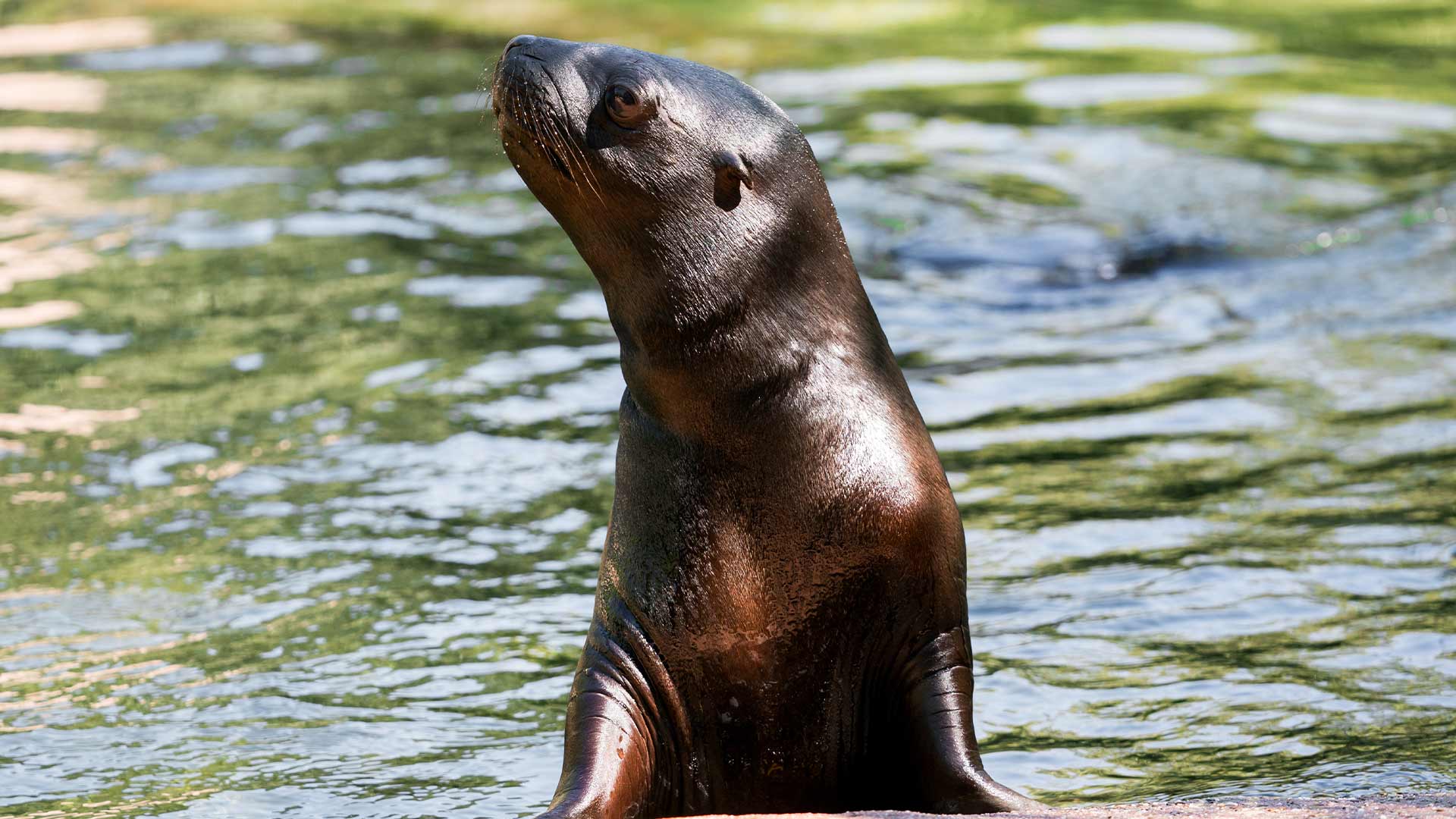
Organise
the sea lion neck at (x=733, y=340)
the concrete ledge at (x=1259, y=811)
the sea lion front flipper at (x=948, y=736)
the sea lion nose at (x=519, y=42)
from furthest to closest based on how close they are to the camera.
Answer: the sea lion nose at (x=519, y=42)
the sea lion neck at (x=733, y=340)
the sea lion front flipper at (x=948, y=736)
the concrete ledge at (x=1259, y=811)

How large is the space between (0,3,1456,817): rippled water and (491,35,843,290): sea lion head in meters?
1.43

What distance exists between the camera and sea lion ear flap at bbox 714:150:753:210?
4516 millimetres

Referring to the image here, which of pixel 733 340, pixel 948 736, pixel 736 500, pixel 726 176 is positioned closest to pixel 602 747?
pixel 736 500

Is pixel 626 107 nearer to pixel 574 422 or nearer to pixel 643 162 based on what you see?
pixel 643 162

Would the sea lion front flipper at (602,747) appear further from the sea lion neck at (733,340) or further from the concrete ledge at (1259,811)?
the sea lion neck at (733,340)

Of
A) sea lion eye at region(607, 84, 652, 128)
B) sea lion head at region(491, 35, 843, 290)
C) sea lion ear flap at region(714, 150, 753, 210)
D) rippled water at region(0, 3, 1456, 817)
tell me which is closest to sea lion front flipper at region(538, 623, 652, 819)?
rippled water at region(0, 3, 1456, 817)

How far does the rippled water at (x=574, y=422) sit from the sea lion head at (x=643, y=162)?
1431 mm

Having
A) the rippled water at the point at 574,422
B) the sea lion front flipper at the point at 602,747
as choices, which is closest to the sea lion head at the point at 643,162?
the sea lion front flipper at the point at 602,747

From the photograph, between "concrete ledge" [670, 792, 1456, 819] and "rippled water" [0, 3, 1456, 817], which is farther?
"rippled water" [0, 3, 1456, 817]

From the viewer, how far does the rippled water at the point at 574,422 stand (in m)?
5.52

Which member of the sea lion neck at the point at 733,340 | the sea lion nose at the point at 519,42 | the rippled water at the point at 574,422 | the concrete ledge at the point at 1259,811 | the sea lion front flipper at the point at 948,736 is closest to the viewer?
the concrete ledge at the point at 1259,811

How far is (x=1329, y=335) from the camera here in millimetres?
9406

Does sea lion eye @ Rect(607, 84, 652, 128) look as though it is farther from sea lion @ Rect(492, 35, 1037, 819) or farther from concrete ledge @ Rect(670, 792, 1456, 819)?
concrete ledge @ Rect(670, 792, 1456, 819)

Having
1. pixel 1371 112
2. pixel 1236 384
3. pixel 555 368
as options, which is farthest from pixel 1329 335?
→ pixel 1371 112
